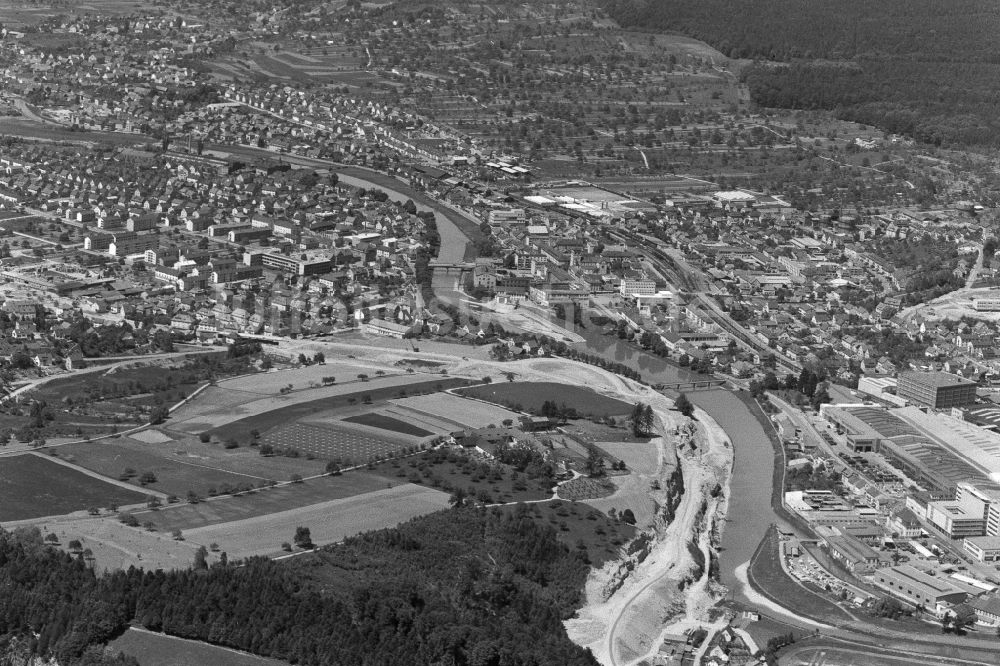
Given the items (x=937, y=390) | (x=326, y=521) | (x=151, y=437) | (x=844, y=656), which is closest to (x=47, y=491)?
(x=151, y=437)


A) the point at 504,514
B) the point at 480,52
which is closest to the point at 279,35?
the point at 480,52

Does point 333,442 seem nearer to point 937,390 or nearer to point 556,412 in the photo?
point 556,412

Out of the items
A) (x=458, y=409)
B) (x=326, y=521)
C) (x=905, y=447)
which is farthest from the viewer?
(x=458, y=409)

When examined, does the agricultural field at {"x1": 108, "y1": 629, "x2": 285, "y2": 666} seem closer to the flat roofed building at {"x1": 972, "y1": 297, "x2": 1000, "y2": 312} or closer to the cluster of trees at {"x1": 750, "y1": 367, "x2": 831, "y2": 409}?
the cluster of trees at {"x1": 750, "y1": 367, "x2": 831, "y2": 409}

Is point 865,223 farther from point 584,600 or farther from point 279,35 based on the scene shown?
point 279,35

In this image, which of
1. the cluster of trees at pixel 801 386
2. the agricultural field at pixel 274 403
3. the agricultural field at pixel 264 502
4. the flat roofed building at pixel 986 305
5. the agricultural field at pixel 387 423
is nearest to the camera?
the agricultural field at pixel 264 502

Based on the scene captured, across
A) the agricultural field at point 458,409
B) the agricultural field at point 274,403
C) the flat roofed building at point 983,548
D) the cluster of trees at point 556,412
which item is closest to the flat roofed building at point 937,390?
the flat roofed building at point 983,548

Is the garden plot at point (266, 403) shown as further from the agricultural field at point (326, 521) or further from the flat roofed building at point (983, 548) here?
the flat roofed building at point (983, 548)
